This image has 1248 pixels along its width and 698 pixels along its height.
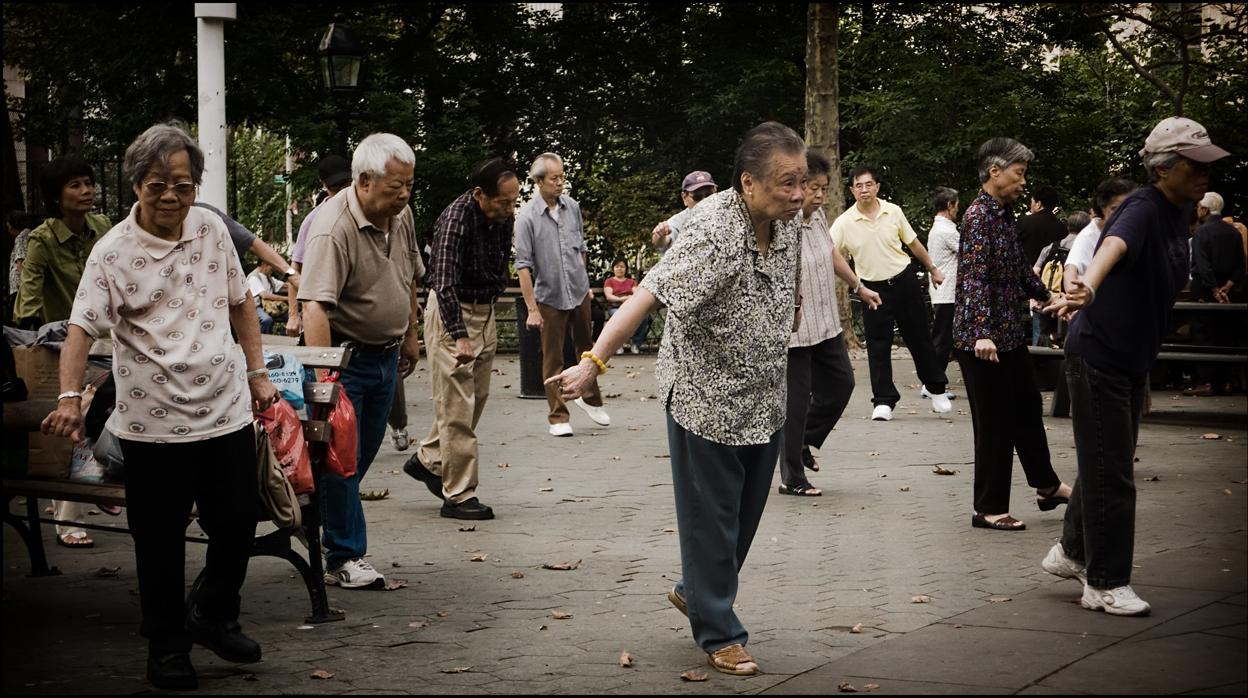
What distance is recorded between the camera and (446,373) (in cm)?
873

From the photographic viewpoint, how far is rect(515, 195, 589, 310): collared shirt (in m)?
12.7

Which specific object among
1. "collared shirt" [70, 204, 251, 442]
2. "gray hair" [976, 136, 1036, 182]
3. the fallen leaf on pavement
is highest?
"gray hair" [976, 136, 1036, 182]

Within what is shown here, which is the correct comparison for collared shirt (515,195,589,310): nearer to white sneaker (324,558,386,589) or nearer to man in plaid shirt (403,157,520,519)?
man in plaid shirt (403,157,520,519)

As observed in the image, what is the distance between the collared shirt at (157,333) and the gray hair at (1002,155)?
4.60 m

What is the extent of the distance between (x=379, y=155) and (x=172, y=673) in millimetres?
2547

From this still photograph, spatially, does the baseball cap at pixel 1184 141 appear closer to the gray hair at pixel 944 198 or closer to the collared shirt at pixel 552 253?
the collared shirt at pixel 552 253

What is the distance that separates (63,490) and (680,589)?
2.46m

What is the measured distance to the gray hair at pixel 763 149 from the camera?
5414mm

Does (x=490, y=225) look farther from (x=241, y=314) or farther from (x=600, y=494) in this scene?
(x=241, y=314)

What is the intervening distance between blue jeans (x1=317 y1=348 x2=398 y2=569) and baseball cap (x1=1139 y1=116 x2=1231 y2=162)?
11.4 feet

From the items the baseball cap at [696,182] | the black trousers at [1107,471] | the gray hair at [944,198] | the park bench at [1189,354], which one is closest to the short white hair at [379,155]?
the black trousers at [1107,471]

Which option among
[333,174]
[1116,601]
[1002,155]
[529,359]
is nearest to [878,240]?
[529,359]

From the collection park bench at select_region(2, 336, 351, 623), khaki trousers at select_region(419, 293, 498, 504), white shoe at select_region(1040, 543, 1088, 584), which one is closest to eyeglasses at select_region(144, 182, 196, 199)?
park bench at select_region(2, 336, 351, 623)

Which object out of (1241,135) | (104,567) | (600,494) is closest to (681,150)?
(1241,135)
